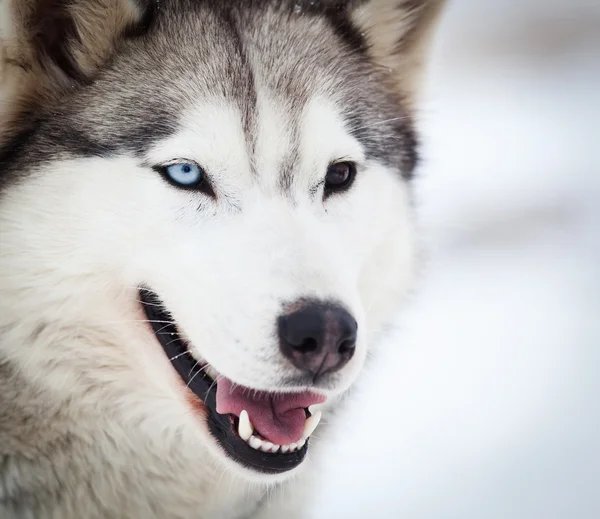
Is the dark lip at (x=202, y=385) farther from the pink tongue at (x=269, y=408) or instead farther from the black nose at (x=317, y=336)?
the black nose at (x=317, y=336)

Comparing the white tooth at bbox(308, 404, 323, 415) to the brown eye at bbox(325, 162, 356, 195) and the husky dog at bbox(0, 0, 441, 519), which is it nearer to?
the husky dog at bbox(0, 0, 441, 519)

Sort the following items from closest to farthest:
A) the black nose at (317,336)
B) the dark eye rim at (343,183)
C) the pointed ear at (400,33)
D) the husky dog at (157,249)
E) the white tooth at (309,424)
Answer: the black nose at (317,336) < the husky dog at (157,249) < the white tooth at (309,424) < the dark eye rim at (343,183) < the pointed ear at (400,33)

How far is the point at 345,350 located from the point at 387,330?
0.56 metres

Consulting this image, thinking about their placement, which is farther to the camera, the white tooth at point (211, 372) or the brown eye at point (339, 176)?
the brown eye at point (339, 176)

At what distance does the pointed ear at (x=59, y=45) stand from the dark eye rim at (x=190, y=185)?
0.32m

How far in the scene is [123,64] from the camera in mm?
1637

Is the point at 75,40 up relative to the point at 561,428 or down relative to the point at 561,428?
up

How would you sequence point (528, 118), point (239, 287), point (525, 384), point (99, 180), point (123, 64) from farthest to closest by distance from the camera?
point (528, 118) → point (525, 384) → point (123, 64) → point (99, 180) → point (239, 287)

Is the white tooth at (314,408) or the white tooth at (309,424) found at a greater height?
the white tooth at (309,424)

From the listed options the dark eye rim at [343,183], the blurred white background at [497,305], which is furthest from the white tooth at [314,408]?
the dark eye rim at [343,183]

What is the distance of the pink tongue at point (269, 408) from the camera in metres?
1.52

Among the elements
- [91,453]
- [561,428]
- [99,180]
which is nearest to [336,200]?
[99,180]

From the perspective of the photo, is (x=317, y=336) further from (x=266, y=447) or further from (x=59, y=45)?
(x=59, y=45)

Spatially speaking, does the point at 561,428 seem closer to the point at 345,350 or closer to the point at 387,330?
the point at 387,330
